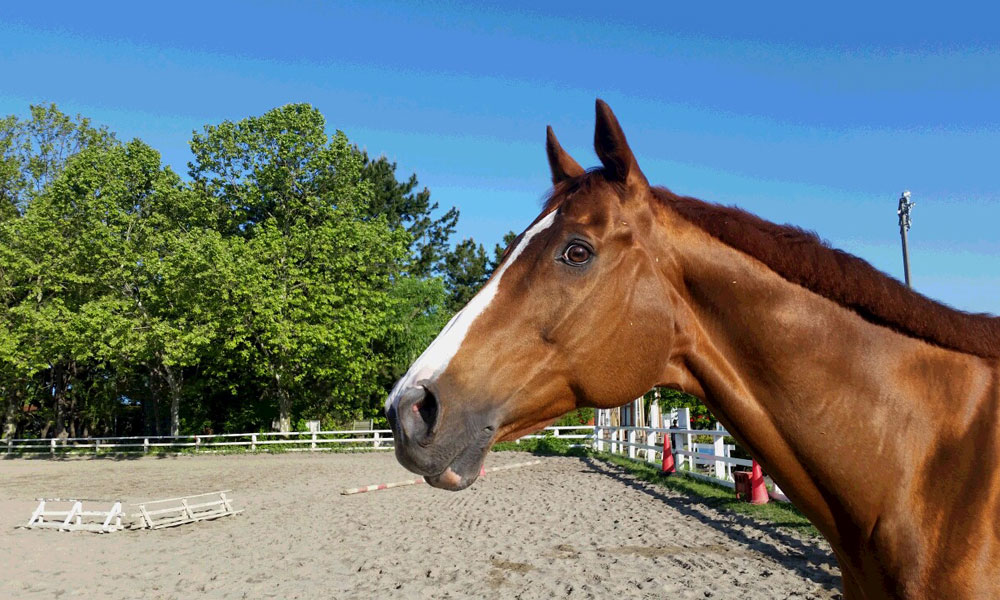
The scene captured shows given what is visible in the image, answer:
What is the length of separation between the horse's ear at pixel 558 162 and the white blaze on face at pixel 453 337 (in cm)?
44

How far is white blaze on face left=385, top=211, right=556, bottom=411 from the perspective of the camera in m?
1.78

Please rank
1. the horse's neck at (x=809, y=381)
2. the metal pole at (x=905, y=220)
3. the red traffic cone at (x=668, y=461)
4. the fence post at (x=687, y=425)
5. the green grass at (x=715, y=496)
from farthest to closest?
the metal pole at (x=905, y=220) → the red traffic cone at (x=668, y=461) → the fence post at (x=687, y=425) → the green grass at (x=715, y=496) → the horse's neck at (x=809, y=381)

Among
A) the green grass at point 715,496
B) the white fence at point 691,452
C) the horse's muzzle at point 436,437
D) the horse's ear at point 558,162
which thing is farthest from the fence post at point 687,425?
the horse's muzzle at point 436,437

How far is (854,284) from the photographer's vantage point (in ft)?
6.54

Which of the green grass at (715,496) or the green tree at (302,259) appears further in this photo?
the green tree at (302,259)

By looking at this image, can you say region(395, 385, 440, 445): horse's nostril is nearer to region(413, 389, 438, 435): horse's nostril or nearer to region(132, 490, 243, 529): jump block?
region(413, 389, 438, 435): horse's nostril

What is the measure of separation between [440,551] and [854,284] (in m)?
7.73

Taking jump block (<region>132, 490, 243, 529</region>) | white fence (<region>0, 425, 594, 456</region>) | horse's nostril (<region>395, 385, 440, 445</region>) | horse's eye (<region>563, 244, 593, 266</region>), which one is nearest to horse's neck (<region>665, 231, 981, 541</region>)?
horse's eye (<region>563, 244, 593, 266</region>)

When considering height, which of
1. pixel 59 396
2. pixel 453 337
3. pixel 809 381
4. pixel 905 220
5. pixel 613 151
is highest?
pixel 905 220

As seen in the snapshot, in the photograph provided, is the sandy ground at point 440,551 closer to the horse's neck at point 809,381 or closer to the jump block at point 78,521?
the jump block at point 78,521

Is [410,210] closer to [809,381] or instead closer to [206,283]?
[206,283]

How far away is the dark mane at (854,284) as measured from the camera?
196cm

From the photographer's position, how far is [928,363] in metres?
1.96

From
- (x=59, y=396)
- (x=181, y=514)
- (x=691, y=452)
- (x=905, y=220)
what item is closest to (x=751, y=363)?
(x=181, y=514)
